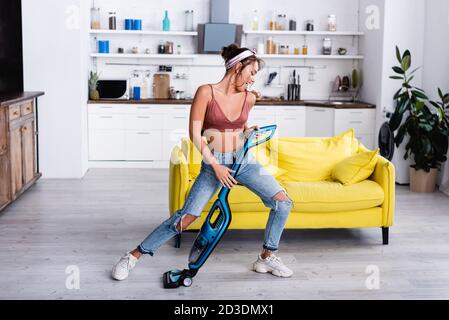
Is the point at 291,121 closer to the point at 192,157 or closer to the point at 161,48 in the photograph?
the point at 161,48

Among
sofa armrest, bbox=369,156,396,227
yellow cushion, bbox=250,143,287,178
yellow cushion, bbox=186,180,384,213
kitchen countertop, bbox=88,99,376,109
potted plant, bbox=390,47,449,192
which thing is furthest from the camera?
kitchen countertop, bbox=88,99,376,109

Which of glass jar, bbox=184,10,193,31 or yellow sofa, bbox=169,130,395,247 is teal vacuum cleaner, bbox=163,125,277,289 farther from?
glass jar, bbox=184,10,193,31

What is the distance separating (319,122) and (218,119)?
4651mm

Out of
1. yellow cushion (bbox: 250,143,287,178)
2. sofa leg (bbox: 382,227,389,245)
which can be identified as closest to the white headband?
yellow cushion (bbox: 250,143,287,178)

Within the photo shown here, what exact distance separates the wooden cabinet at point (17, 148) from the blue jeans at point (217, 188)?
228cm

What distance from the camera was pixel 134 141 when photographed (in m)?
8.44

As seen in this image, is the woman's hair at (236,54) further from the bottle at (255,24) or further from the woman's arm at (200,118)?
the bottle at (255,24)

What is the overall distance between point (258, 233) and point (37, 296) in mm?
1969

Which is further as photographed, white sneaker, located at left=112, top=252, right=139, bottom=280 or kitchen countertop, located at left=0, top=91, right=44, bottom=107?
kitchen countertop, located at left=0, top=91, right=44, bottom=107

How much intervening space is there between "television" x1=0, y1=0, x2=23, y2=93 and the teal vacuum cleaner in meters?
4.06

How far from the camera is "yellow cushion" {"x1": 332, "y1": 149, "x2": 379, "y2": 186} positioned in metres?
5.03

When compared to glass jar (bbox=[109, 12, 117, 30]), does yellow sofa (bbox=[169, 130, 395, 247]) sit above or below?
below

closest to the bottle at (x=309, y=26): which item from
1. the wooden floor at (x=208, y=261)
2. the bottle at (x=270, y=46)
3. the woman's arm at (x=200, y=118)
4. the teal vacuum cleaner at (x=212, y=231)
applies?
the bottle at (x=270, y=46)
